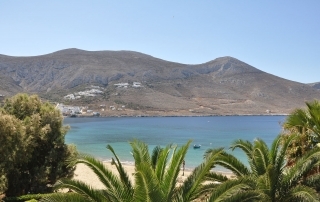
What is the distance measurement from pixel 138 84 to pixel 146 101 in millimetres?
14175

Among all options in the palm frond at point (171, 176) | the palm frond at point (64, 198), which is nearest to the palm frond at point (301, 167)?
the palm frond at point (171, 176)

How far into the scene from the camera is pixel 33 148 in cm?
1114

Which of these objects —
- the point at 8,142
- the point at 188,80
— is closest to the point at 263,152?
the point at 8,142

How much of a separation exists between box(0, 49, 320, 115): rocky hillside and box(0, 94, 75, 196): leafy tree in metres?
127

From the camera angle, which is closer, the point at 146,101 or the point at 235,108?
the point at 146,101

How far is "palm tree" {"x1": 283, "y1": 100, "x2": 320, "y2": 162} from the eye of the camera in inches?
315

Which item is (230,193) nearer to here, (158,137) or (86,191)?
(86,191)

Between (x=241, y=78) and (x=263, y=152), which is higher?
(x=241, y=78)

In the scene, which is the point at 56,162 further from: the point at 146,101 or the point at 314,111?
the point at 146,101

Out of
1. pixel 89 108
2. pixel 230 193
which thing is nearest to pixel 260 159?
pixel 230 193

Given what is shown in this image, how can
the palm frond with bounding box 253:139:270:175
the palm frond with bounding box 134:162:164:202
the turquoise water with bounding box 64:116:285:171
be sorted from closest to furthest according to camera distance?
1. the palm frond with bounding box 134:162:164:202
2. the palm frond with bounding box 253:139:270:175
3. the turquoise water with bounding box 64:116:285:171

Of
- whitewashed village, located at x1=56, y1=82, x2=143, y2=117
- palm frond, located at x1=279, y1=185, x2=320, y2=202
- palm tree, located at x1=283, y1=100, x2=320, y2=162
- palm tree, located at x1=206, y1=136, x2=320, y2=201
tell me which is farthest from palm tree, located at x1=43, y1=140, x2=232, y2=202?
whitewashed village, located at x1=56, y1=82, x2=143, y2=117

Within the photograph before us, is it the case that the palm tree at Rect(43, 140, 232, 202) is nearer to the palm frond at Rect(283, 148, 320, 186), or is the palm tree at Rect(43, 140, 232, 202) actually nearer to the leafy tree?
the palm frond at Rect(283, 148, 320, 186)

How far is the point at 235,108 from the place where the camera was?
163625mm
